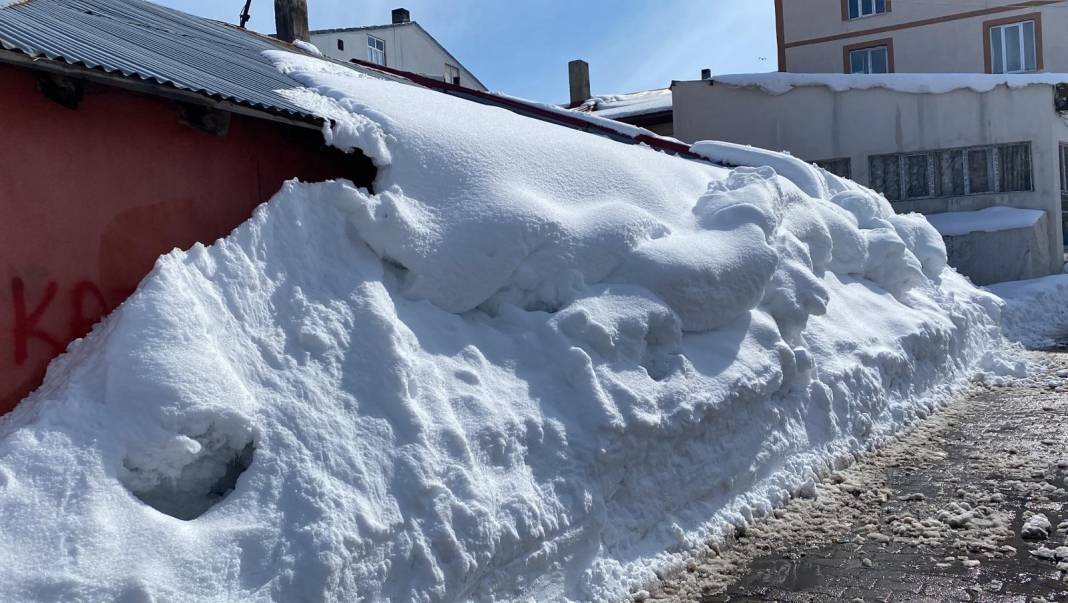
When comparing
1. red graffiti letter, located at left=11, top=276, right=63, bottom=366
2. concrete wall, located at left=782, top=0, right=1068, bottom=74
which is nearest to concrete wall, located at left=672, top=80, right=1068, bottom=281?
concrete wall, located at left=782, top=0, right=1068, bottom=74

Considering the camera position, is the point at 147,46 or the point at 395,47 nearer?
the point at 147,46

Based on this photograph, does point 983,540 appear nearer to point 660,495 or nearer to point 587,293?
point 660,495

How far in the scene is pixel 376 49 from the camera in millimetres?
28062

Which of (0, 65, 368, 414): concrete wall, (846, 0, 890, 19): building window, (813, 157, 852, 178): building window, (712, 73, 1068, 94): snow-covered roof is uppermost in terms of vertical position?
(846, 0, 890, 19): building window

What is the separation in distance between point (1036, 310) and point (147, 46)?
1295cm

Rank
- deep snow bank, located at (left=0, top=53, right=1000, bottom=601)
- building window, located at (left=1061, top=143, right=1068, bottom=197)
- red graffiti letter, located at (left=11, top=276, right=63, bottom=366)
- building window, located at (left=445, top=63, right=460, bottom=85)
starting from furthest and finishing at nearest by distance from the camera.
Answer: building window, located at (left=445, top=63, right=460, bottom=85)
building window, located at (left=1061, top=143, right=1068, bottom=197)
red graffiti letter, located at (left=11, top=276, right=63, bottom=366)
deep snow bank, located at (left=0, top=53, right=1000, bottom=601)

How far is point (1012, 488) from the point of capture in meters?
5.46

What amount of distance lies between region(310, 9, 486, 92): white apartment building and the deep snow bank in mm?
19946

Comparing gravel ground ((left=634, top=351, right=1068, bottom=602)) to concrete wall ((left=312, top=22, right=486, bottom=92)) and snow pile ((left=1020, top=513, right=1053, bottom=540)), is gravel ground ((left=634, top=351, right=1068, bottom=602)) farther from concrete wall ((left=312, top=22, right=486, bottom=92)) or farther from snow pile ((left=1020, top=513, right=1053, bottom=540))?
concrete wall ((left=312, top=22, right=486, bottom=92))

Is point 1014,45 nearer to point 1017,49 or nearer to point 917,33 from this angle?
point 1017,49

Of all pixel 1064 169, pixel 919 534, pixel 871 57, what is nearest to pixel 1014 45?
pixel 871 57

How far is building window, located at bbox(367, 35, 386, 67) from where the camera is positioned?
1090 inches

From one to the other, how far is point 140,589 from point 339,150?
11.7 feet

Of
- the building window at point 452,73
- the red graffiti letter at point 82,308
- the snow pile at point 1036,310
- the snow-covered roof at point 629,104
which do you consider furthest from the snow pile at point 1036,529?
the building window at point 452,73
